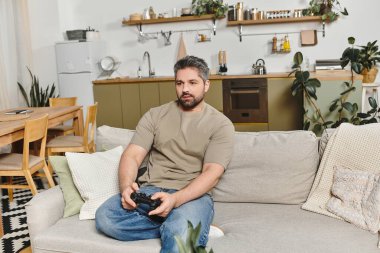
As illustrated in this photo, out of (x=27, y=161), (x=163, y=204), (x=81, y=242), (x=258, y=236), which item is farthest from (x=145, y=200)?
(x=27, y=161)

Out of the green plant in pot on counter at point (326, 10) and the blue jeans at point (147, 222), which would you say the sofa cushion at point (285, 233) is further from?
the green plant in pot on counter at point (326, 10)

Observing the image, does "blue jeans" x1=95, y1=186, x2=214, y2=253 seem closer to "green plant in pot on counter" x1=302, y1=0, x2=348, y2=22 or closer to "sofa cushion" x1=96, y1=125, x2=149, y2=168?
"sofa cushion" x1=96, y1=125, x2=149, y2=168

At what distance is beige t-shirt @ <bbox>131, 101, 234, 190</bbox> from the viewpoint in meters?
2.27

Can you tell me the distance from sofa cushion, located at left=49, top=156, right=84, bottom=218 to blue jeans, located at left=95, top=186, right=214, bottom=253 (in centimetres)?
23

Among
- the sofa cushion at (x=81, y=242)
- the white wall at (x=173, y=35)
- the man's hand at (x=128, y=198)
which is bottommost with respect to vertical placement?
the sofa cushion at (x=81, y=242)

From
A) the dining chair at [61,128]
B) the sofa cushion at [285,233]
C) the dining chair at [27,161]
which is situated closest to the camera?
the sofa cushion at [285,233]

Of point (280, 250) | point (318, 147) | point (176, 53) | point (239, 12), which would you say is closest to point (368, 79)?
point (239, 12)

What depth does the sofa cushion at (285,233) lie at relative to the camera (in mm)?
1857

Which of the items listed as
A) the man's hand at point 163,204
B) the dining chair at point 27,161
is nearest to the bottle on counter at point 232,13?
the dining chair at point 27,161

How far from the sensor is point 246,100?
5.57 m

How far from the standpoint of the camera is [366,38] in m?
5.58

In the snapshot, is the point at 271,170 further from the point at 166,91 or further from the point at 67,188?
the point at 166,91

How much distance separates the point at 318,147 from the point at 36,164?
228 centimetres

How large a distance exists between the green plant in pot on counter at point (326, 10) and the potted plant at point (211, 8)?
1.01 m
